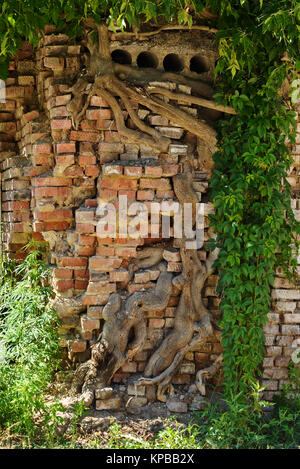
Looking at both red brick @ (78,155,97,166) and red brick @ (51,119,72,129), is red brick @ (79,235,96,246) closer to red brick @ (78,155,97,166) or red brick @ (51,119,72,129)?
red brick @ (78,155,97,166)

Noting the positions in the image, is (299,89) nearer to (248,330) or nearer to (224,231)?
(224,231)

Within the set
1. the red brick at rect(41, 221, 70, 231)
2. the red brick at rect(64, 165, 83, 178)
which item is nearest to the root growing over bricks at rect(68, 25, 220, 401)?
the red brick at rect(64, 165, 83, 178)

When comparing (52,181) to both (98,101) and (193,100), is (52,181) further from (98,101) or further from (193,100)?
(193,100)

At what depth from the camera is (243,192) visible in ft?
12.1

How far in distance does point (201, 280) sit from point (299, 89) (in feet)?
5.48

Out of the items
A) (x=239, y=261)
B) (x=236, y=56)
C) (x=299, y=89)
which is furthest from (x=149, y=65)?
(x=239, y=261)

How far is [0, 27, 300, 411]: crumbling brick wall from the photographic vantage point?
3.78m

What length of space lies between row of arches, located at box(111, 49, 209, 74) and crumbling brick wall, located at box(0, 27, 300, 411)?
36mm

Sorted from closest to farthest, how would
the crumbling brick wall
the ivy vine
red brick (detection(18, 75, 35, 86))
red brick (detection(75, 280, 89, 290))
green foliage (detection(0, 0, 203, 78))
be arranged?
green foliage (detection(0, 0, 203, 78))
the ivy vine
the crumbling brick wall
red brick (detection(75, 280, 89, 290))
red brick (detection(18, 75, 35, 86))

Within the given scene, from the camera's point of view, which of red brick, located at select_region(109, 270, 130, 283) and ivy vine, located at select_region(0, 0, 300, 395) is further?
red brick, located at select_region(109, 270, 130, 283)

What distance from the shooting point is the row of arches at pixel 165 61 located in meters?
3.91

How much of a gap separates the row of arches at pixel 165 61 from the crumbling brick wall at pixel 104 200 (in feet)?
0.12

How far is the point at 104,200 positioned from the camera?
378cm

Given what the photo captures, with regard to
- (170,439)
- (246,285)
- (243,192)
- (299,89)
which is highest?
(299,89)
